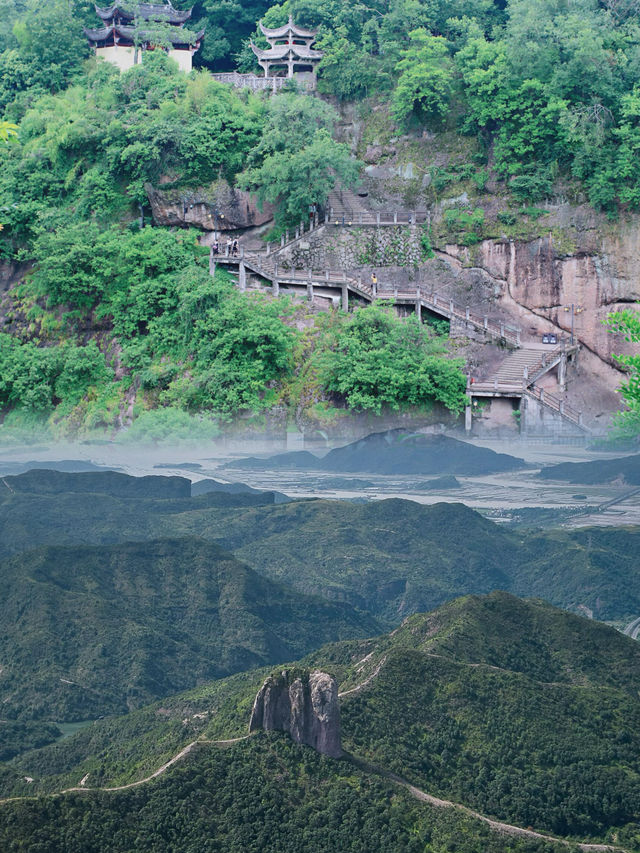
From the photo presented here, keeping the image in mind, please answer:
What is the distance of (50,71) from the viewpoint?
39.6 meters

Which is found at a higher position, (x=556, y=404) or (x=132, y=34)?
(x=132, y=34)

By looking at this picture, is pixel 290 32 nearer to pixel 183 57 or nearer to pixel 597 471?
pixel 183 57

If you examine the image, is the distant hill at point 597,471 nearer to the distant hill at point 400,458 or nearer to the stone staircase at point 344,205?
the distant hill at point 400,458

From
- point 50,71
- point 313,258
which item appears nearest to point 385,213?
point 313,258

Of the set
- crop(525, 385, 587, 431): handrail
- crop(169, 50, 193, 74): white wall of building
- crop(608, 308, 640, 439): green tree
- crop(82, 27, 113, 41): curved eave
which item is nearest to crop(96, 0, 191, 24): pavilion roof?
crop(82, 27, 113, 41): curved eave

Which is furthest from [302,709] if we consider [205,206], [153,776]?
[205,206]

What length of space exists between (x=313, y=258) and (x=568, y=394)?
8072mm

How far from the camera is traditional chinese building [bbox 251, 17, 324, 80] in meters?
38.3

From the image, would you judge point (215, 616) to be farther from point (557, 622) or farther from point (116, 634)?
point (557, 622)

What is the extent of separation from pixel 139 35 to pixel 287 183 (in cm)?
995

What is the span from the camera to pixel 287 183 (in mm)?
33281

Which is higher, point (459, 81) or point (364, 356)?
point (459, 81)

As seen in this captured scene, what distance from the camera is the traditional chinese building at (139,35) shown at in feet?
129

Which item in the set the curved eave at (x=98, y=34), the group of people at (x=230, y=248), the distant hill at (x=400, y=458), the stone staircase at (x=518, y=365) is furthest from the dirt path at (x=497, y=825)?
the curved eave at (x=98, y=34)
